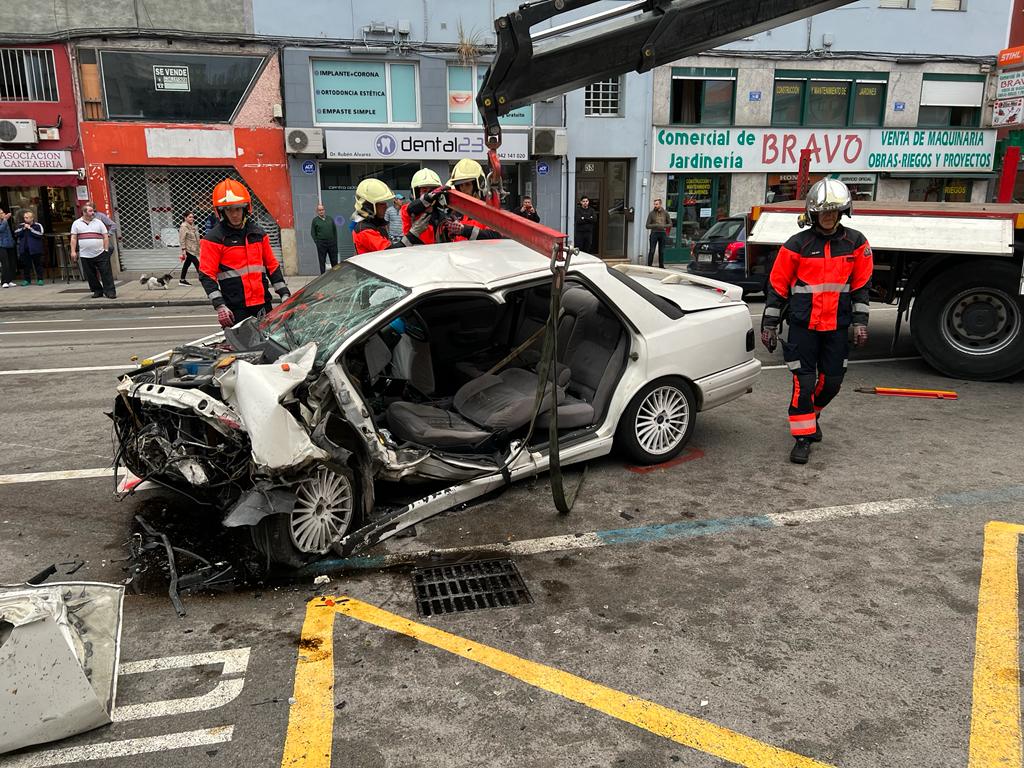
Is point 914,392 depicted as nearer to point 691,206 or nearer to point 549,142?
point 549,142

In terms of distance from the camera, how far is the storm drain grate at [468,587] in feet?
11.7

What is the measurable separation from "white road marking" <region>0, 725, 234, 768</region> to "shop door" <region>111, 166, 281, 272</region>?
1710cm

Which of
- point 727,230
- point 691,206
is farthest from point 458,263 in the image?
point 691,206

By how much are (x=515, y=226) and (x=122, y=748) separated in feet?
10.1

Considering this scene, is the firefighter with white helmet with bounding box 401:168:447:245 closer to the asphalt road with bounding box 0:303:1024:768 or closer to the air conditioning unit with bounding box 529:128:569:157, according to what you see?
the asphalt road with bounding box 0:303:1024:768

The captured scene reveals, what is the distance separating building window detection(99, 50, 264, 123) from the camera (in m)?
17.3

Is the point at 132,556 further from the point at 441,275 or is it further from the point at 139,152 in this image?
the point at 139,152

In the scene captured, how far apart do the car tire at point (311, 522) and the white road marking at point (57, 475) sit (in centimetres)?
213

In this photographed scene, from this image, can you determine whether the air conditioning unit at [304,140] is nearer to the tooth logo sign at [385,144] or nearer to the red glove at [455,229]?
the tooth logo sign at [385,144]

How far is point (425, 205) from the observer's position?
564 centimetres

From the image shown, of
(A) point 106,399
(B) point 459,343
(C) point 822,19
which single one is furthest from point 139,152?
(C) point 822,19

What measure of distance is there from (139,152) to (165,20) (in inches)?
119

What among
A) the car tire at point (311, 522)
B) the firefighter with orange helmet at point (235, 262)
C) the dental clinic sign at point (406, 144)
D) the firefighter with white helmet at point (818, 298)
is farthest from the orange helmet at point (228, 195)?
the dental clinic sign at point (406, 144)

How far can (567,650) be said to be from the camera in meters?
3.22
